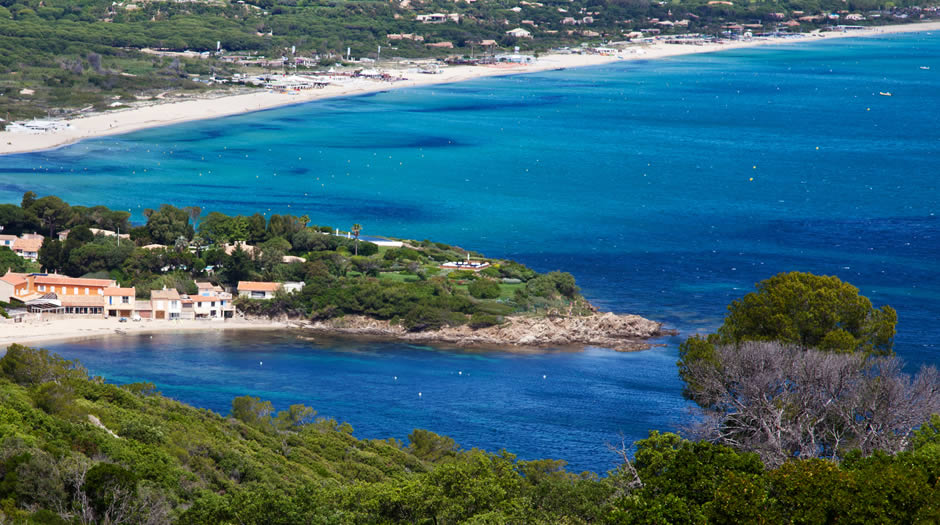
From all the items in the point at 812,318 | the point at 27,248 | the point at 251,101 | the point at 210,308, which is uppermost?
the point at 251,101

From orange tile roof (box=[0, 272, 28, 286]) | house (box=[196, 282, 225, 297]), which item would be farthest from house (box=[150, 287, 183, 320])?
orange tile roof (box=[0, 272, 28, 286])

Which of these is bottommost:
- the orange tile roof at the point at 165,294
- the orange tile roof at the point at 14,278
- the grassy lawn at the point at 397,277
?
the orange tile roof at the point at 165,294

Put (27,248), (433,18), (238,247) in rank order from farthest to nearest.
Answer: (433,18), (27,248), (238,247)

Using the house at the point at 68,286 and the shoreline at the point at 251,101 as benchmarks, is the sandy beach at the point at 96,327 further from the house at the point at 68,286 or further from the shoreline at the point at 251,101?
the shoreline at the point at 251,101

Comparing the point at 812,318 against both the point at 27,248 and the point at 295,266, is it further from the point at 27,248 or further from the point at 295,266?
the point at 27,248

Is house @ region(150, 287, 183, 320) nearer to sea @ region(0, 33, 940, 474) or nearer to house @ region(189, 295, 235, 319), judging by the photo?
house @ region(189, 295, 235, 319)

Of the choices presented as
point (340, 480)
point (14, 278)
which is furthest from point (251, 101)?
point (340, 480)

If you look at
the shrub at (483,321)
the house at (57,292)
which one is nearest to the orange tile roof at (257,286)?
the house at (57,292)
